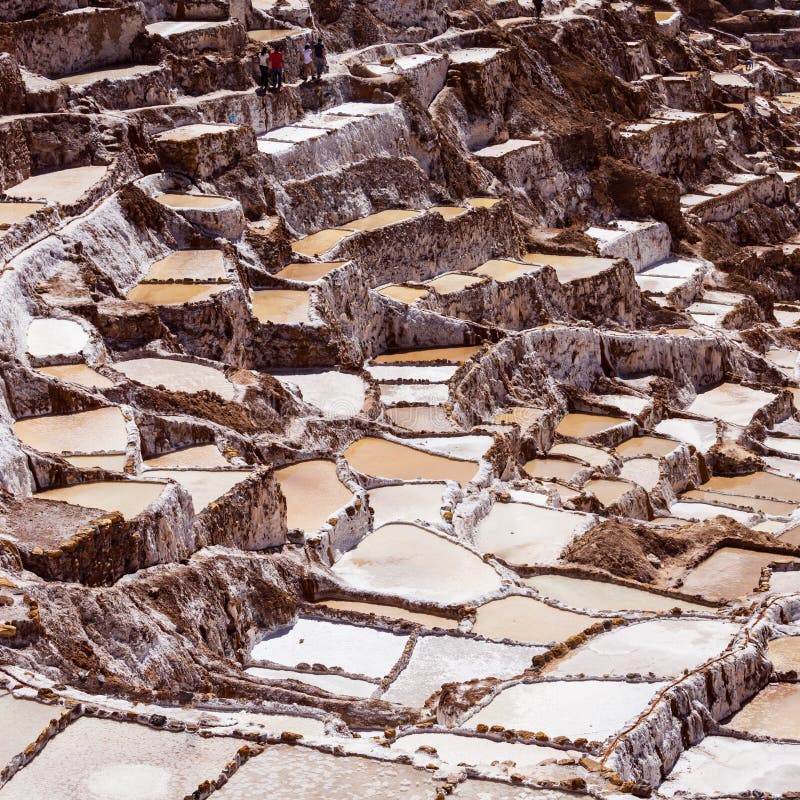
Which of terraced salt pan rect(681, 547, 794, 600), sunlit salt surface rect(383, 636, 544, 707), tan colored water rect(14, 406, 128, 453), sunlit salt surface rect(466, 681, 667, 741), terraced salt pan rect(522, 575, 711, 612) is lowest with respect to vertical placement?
terraced salt pan rect(681, 547, 794, 600)

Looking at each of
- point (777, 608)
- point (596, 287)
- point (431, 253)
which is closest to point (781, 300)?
point (596, 287)

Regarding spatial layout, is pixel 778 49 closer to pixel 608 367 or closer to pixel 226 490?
pixel 608 367

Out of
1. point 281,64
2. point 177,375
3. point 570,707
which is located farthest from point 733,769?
point 281,64

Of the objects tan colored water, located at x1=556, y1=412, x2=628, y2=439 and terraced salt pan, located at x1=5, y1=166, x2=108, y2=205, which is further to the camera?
tan colored water, located at x1=556, y1=412, x2=628, y2=439

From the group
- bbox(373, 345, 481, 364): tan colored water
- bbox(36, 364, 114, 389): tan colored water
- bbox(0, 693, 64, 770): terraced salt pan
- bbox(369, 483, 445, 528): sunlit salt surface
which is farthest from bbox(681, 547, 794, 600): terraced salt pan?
bbox(0, 693, 64, 770): terraced salt pan

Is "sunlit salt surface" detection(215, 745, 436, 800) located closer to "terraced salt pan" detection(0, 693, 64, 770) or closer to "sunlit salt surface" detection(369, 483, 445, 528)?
"terraced salt pan" detection(0, 693, 64, 770)

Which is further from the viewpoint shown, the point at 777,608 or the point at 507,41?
the point at 507,41
